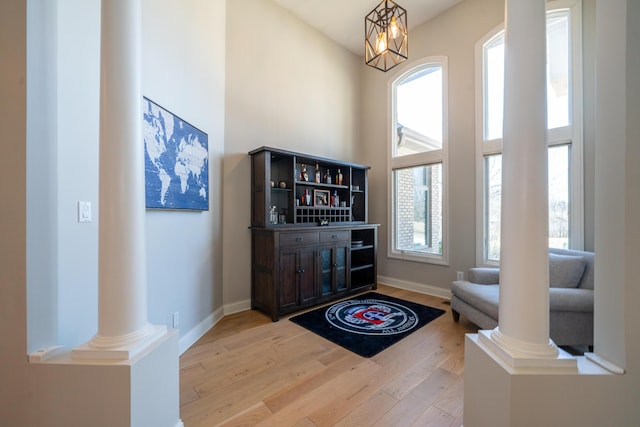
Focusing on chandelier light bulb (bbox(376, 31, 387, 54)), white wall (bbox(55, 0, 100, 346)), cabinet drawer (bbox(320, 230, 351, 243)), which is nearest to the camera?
white wall (bbox(55, 0, 100, 346))

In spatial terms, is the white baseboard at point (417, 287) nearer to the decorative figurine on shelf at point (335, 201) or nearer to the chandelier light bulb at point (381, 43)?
the decorative figurine on shelf at point (335, 201)

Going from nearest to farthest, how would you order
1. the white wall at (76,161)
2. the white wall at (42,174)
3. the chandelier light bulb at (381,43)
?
1. the white wall at (42,174)
2. the white wall at (76,161)
3. the chandelier light bulb at (381,43)

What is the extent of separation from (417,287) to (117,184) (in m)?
3.87

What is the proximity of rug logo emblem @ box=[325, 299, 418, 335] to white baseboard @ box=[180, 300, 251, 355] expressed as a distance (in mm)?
1062

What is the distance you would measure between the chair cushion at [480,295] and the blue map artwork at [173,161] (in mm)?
2824

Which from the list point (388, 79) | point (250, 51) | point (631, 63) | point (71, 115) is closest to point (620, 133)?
point (631, 63)

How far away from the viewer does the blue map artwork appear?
1.87 metres

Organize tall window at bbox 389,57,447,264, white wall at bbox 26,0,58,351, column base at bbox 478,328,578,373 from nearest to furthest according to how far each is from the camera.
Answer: column base at bbox 478,328,578,373 < white wall at bbox 26,0,58,351 < tall window at bbox 389,57,447,264

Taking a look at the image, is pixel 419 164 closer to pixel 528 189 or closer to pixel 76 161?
pixel 528 189

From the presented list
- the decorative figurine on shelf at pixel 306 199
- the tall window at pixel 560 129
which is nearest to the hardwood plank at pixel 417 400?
the tall window at pixel 560 129

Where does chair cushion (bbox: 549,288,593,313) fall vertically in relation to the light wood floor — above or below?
above

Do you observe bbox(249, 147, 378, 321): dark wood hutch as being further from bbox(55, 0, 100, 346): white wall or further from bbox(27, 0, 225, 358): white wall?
bbox(55, 0, 100, 346): white wall

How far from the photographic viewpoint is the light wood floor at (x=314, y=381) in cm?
150

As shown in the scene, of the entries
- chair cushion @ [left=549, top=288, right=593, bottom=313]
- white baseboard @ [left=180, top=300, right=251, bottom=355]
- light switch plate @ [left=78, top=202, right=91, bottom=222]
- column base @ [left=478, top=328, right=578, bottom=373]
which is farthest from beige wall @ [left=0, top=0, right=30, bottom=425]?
chair cushion @ [left=549, top=288, right=593, bottom=313]
